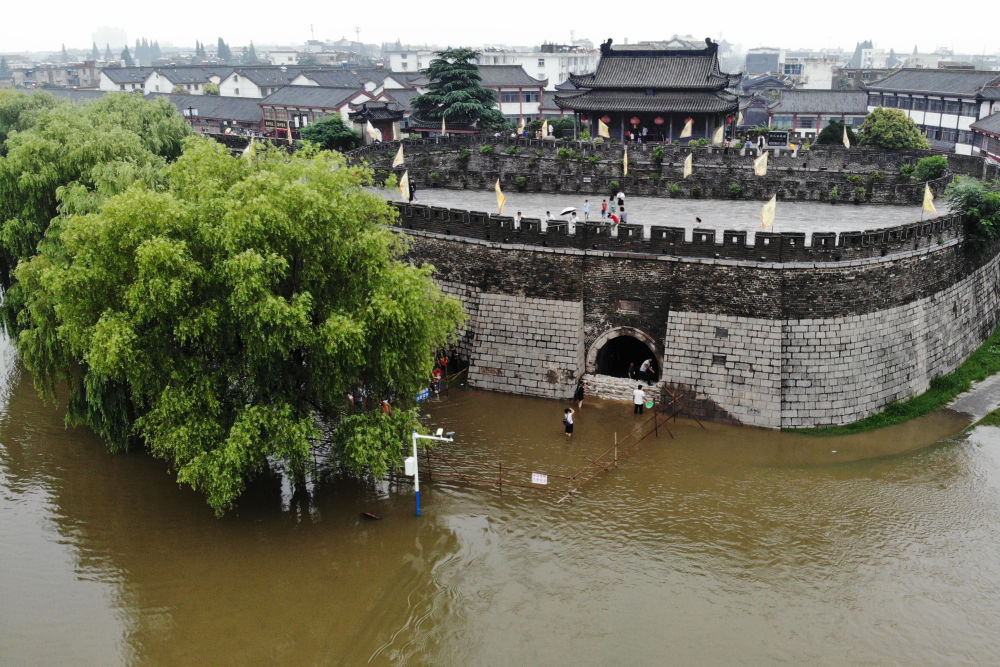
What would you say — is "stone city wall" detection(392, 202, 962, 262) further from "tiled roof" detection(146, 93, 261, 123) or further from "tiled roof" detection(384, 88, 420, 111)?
"tiled roof" detection(384, 88, 420, 111)

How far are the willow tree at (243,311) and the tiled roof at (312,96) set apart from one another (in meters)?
44.8

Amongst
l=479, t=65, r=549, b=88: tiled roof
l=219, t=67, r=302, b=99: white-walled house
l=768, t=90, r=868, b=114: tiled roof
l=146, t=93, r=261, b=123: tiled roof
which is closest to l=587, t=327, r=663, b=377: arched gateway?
l=768, t=90, r=868, b=114: tiled roof

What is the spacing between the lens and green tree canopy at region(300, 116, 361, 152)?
42156mm

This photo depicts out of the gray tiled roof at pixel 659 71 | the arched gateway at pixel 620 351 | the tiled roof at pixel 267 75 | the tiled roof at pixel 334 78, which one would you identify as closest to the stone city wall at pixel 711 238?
the arched gateway at pixel 620 351

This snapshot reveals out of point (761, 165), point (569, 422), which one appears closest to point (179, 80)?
point (761, 165)

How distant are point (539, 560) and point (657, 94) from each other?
32.3 m

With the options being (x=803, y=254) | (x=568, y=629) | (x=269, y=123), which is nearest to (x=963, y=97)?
(x=803, y=254)

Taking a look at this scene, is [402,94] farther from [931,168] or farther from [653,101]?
[931,168]

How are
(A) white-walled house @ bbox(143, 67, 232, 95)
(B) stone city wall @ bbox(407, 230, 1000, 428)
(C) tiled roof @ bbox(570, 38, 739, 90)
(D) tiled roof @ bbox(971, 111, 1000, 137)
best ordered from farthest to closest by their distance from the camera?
(A) white-walled house @ bbox(143, 67, 232, 95)
(D) tiled roof @ bbox(971, 111, 1000, 137)
(C) tiled roof @ bbox(570, 38, 739, 90)
(B) stone city wall @ bbox(407, 230, 1000, 428)

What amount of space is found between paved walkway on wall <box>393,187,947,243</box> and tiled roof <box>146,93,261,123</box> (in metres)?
37.7

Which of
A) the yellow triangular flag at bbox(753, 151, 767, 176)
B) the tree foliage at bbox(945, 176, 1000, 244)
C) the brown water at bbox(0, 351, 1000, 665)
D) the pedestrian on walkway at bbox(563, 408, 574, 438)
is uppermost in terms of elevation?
the yellow triangular flag at bbox(753, 151, 767, 176)

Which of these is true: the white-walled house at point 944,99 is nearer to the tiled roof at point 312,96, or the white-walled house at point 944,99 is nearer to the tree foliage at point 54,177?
the tiled roof at point 312,96

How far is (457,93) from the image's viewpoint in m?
47.2

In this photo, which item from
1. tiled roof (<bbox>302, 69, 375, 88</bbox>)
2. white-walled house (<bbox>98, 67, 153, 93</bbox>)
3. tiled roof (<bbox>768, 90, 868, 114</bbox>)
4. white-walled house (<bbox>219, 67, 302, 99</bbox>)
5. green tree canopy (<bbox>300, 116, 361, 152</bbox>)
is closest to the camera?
green tree canopy (<bbox>300, 116, 361, 152</bbox>)
